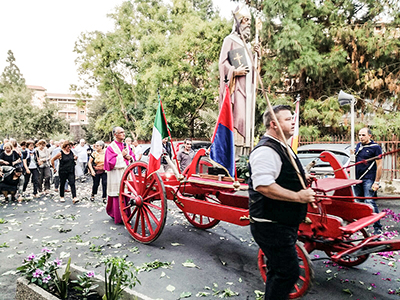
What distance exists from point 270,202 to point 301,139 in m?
10.1

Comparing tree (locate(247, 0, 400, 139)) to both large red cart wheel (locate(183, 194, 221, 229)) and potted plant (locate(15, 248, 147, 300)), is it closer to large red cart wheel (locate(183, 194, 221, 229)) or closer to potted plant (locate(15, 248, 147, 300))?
large red cart wheel (locate(183, 194, 221, 229))

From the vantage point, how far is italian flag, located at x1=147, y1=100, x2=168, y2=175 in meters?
4.56

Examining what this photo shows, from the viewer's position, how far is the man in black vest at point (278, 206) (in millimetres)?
2131

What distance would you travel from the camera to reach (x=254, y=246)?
15.6 feet

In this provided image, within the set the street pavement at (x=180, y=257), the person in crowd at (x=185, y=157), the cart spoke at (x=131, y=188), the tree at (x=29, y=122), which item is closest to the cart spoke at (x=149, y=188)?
the cart spoke at (x=131, y=188)

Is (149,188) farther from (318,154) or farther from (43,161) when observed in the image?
(43,161)

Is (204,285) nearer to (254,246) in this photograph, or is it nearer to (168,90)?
(254,246)

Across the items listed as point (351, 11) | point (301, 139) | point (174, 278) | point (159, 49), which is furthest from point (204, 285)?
point (159, 49)

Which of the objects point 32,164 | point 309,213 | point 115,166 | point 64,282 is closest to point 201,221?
point 115,166

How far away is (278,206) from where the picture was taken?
221 centimetres

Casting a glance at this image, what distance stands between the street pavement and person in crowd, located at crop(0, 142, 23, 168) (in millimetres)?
1794

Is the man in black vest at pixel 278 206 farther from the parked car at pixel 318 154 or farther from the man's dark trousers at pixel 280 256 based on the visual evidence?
the parked car at pixel 318 154

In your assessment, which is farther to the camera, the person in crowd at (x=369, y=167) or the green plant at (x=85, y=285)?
the person in crowd at (x=369, y=167)

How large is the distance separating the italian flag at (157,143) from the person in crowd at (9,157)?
5744mm
